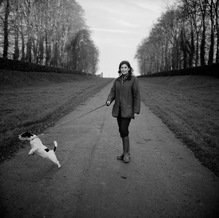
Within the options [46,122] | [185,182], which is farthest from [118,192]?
[46,122]

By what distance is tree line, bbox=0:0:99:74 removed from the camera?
87.5 ft

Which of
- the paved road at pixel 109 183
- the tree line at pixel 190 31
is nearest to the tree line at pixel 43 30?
the tree line at pixel 190 31

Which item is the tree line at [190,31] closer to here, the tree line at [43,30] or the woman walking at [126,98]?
the tree line at [43,30]

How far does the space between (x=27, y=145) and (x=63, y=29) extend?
39.1 metres

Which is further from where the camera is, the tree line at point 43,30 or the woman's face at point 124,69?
the tree line at point 43,30

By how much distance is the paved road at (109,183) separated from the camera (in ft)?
8.46

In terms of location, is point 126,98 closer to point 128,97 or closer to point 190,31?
point 128,97

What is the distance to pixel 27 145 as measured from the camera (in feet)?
16.1

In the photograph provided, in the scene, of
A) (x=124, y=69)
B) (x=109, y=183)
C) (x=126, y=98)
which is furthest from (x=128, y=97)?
(x=109, y=183)

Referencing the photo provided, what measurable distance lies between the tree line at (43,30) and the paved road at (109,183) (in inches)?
874

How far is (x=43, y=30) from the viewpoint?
105 ft

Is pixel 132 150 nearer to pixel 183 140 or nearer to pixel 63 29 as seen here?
pixel 183 140

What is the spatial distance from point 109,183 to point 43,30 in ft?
114

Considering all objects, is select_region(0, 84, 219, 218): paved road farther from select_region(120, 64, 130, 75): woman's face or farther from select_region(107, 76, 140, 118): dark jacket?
select_region(120, 64, 130, 75): woman's face
